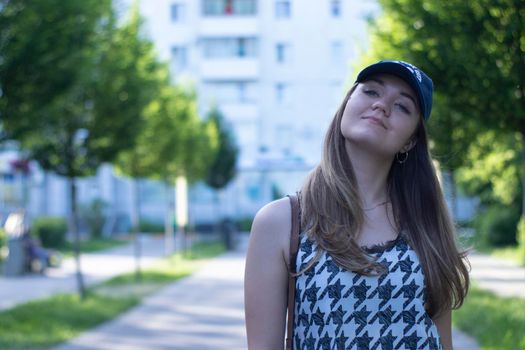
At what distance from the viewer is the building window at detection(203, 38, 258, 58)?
60.5 meters

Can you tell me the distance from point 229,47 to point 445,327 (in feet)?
192

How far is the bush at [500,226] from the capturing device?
30.7m

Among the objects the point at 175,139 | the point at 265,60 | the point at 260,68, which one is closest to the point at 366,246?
the point at 175,139

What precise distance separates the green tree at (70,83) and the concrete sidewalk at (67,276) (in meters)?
2.75

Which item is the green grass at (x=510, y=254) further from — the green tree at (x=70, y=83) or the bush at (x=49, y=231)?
the bush at (x=49, y=231)

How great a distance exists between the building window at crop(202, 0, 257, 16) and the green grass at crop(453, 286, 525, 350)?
47.2 m

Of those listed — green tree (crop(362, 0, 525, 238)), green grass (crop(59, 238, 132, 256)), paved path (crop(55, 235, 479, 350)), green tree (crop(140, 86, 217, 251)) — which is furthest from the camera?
green grass (crop(59, 238, 132, 256))

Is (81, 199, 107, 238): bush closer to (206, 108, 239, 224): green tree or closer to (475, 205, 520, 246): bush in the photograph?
(206, 108, 239, 224): green tree

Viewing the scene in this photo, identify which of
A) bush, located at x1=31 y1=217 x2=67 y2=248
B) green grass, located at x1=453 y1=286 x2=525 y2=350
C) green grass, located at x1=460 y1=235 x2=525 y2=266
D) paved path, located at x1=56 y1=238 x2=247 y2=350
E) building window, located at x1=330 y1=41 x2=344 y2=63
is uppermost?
building window, located at x1=330 y1=41 x2=344 y2=63

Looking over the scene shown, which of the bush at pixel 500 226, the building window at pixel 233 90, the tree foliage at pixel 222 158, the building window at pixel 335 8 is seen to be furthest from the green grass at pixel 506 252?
the building window at pixel 233 90

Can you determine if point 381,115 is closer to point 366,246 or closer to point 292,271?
point 366,246

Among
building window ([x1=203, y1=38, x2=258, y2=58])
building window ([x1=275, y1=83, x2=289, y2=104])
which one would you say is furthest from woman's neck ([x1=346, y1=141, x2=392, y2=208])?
building window ([x1=203, y1=38, x2=258, y2=58])

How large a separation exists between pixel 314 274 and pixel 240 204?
181 feet

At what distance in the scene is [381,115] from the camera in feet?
9.18
